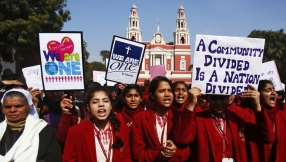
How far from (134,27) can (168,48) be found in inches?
427

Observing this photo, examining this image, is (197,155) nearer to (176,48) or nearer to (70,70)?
(70,70)

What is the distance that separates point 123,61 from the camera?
5.27 metres

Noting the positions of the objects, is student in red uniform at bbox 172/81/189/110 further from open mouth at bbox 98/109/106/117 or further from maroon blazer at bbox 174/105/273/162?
open mouth at bbox 98/109/106/117

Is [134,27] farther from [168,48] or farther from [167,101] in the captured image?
[167,101]

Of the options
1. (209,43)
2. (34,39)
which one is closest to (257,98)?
(209,43)

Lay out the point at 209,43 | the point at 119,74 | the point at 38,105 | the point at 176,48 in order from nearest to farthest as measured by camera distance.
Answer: the point at 209,43 → the point at 38,105 → the point at 119,74 → the point at 176,48

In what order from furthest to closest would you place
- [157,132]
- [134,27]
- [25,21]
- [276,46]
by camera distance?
[134,27], [276,46], [25,21], [157,132]

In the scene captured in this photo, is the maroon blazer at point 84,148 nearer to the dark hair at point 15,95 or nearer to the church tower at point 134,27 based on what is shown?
the dark hair at point 15,95

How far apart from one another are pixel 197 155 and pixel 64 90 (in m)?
1.83

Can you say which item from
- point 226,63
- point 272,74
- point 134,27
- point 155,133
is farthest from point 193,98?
point 134,27

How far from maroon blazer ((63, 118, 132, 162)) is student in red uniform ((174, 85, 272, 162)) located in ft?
1.78

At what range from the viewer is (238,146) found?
3.21 m

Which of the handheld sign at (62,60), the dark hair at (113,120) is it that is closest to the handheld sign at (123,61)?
the handheld sign at (62,60)

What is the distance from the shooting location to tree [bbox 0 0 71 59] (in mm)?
17141
